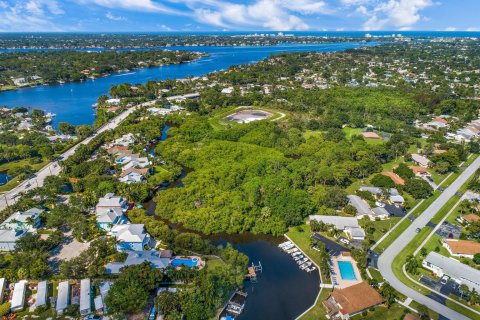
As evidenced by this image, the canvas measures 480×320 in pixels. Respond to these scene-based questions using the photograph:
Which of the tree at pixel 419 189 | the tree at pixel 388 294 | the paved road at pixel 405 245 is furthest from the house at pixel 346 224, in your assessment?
the tree at pixel 419 189

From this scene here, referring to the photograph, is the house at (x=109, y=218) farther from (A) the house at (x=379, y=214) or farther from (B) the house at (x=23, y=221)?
(A) the house at (x=379, y=214)

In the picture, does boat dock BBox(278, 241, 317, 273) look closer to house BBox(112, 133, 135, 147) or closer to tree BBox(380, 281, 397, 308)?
tree BBox(380, 281, 397, 308)

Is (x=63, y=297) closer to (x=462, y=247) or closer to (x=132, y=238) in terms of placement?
(x=132, y=238)

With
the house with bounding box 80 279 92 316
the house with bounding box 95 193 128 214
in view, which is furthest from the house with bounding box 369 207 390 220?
the house with bounding box 80 279 92 316

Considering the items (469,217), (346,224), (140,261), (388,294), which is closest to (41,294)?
(140,261)

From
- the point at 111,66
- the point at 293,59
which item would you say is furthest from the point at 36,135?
the point at 293,59

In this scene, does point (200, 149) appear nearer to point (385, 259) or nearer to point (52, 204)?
point (52, 204)
